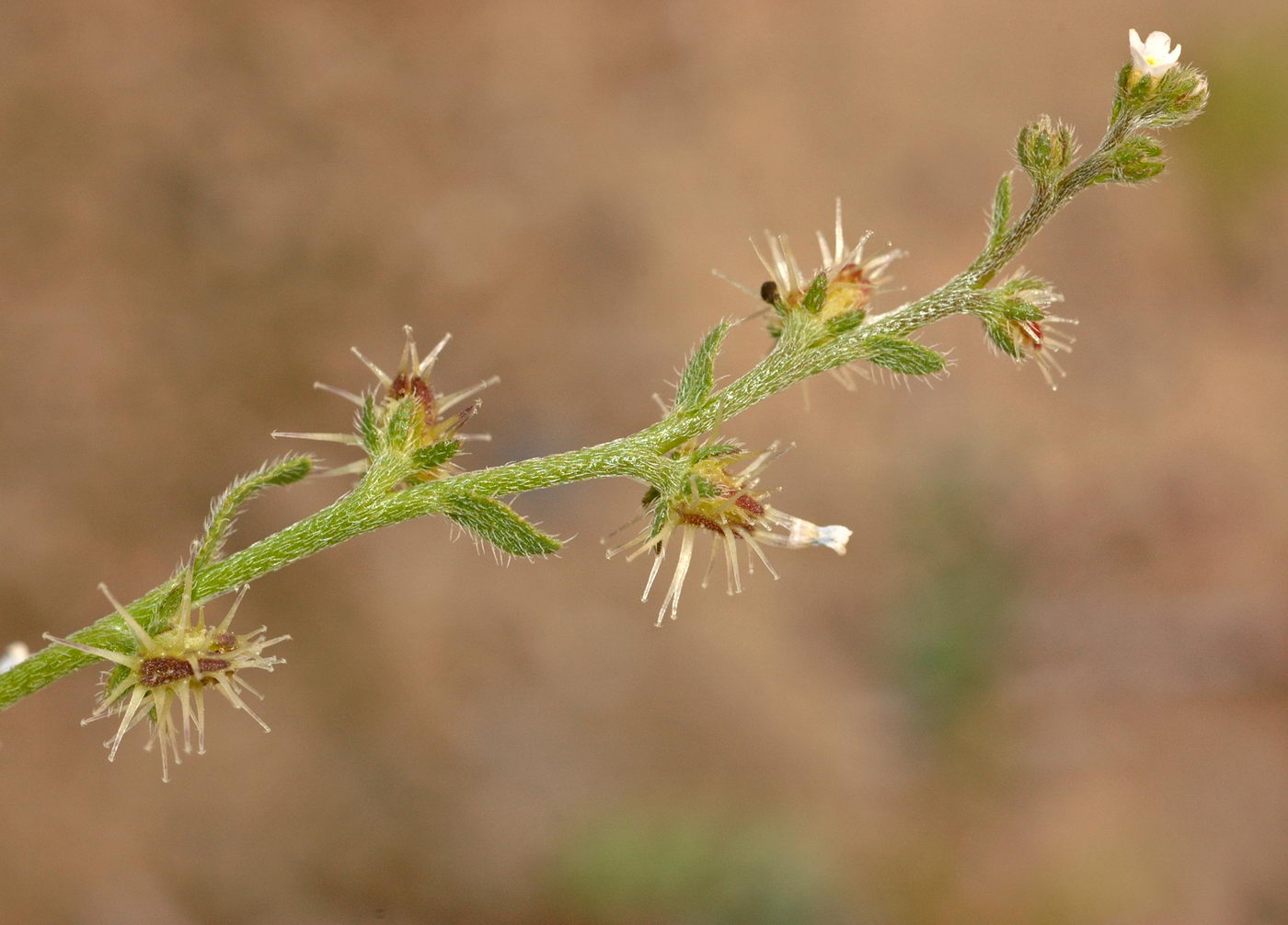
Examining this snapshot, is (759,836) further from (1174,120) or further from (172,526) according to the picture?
(1174,120)

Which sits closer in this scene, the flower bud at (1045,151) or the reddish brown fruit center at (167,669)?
the reddish brown fruit center at (167,669)

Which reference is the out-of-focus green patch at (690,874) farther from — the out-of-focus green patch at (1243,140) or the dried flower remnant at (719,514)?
the out-of-focus green patch at (1243,140)

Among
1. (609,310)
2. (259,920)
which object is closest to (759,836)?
(259,920)

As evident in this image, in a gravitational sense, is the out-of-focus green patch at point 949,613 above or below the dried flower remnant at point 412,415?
above

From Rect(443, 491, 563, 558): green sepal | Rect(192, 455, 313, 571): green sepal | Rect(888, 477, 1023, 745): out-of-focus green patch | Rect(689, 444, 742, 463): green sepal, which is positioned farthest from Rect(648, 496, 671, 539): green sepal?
Rect(888, 477, 1023, 745): out-of-focus green patch

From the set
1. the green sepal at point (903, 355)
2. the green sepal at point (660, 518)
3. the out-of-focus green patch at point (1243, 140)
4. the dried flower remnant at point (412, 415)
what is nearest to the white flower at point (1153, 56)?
the green sepal at point (903, 355)

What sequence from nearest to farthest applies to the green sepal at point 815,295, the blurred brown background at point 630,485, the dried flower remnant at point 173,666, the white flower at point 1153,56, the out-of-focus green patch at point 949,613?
the dried flower remnant at point 173,666
the white flower at point 1153,56
the green sepal at point 815,295
the blurred brown background at point 630,485
the out-of-focus green patch at point 949,613

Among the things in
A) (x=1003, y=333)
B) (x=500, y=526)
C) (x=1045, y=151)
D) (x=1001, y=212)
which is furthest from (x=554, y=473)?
(x=1045, y=151)
